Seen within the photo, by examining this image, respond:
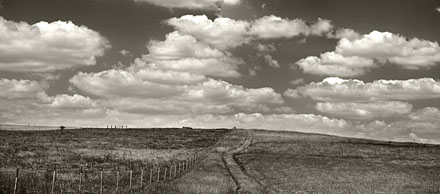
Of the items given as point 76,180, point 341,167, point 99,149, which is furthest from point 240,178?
point 99,149

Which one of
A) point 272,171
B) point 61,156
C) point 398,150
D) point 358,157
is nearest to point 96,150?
point 61,156

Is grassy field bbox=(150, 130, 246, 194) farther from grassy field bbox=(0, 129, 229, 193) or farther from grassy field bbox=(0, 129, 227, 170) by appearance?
grassy field bbox=(0, 129, 227, 170)

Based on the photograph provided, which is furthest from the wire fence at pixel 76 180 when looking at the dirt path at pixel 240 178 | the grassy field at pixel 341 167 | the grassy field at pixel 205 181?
the grassy field at pixel 341 167

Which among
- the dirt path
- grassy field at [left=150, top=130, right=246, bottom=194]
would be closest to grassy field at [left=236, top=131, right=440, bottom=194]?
the dirt path

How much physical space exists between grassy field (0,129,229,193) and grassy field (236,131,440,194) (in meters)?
8.52

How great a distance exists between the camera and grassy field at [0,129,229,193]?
118 feet

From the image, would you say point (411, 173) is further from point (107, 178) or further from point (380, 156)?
point (107, 178)

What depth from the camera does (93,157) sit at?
6066 centimetres

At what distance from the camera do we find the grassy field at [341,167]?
4503cm

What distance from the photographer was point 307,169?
5744cm

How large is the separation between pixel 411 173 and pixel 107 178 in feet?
106

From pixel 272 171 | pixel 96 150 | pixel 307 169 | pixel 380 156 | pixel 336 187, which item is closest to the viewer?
pixel 336 187

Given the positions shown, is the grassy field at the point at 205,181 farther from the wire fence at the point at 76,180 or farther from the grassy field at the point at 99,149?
the grassy field at the point at 99,149

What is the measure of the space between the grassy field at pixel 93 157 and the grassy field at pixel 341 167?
8519mm
